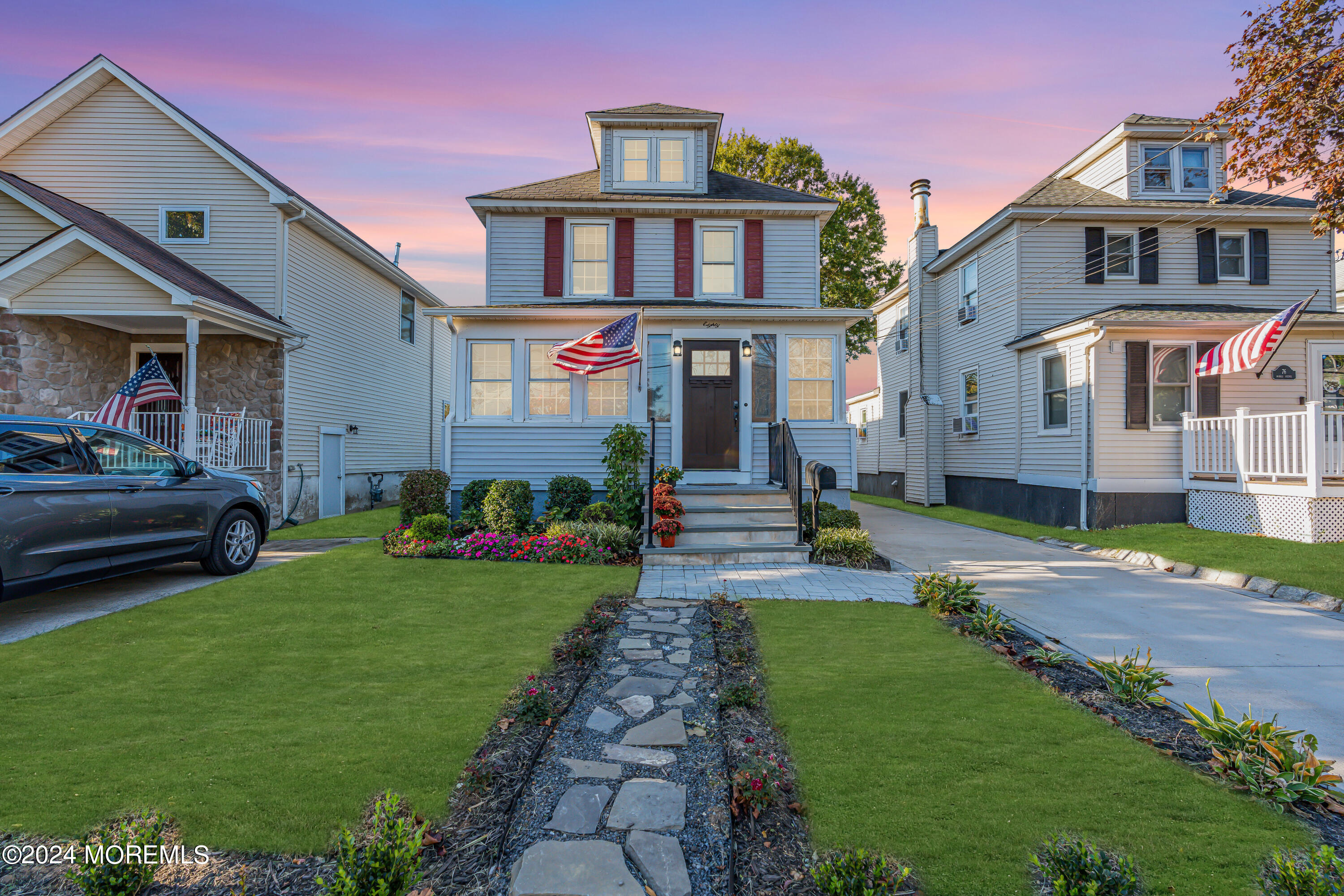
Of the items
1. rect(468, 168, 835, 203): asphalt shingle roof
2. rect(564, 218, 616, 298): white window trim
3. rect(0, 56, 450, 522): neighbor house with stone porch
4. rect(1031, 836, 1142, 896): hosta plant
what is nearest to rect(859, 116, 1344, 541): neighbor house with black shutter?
rect(468, 168, 835, 203): asphalt shingle roof

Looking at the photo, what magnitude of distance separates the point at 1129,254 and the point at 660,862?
17.1 metres

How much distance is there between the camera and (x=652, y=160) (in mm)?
13523

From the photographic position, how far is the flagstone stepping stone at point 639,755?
11.0 ft

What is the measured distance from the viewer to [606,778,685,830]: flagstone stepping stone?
276cm

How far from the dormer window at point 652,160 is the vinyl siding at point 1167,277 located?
7991mm

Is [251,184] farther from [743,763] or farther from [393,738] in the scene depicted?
[743,763]

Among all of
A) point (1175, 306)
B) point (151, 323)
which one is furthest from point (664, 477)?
point (1175, 306)

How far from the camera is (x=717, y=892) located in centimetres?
235

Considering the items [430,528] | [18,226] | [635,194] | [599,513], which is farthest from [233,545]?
[635,194]

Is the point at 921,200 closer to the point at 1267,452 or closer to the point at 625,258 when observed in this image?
the point at 625,258

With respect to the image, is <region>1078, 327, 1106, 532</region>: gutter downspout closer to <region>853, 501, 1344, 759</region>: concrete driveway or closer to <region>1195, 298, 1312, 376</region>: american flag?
<region>1195, 298, 1312, 376</region>: american flag

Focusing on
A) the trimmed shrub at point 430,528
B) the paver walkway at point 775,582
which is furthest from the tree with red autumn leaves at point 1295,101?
the trimmed shrub at point 430,528

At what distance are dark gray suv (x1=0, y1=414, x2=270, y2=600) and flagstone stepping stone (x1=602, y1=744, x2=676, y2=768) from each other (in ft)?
17.7

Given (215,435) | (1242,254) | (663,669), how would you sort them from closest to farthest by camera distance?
(663,669)
(215,435)
(1242,254)
